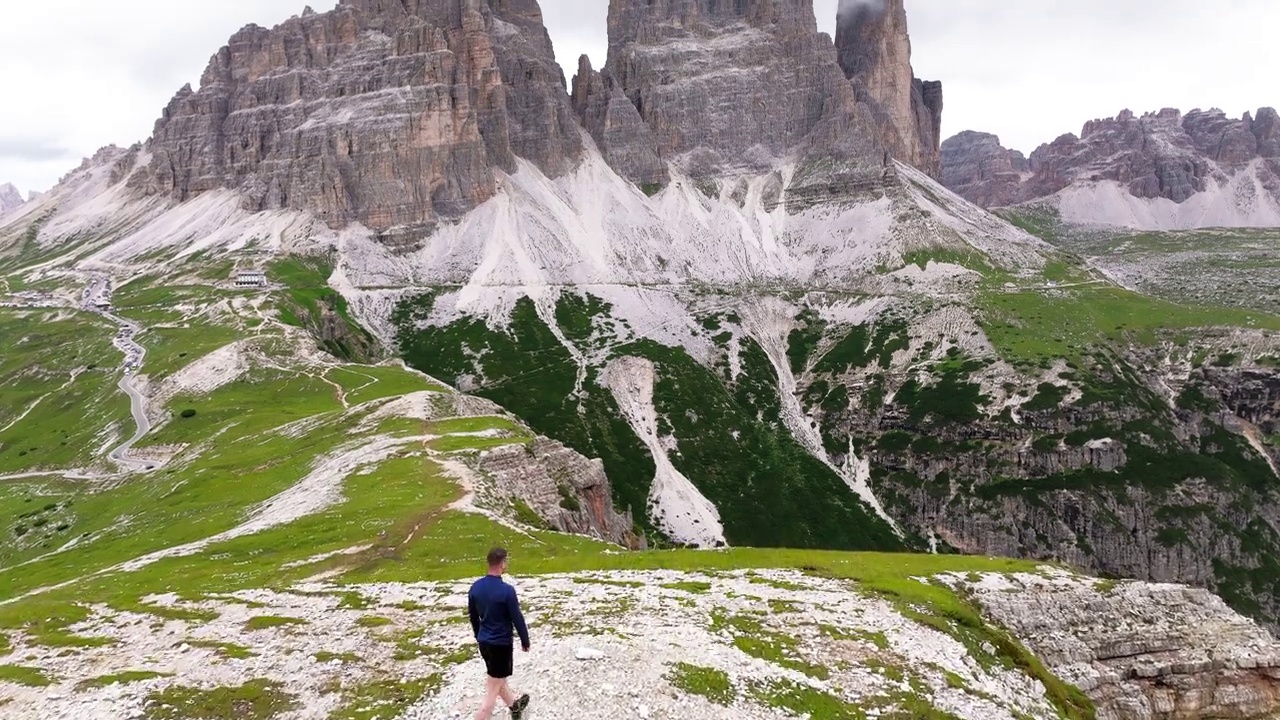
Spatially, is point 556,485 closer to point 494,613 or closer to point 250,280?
point 494,613

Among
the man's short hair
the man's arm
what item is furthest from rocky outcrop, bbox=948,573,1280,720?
the man's short hair

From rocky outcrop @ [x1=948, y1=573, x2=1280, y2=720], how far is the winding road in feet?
304

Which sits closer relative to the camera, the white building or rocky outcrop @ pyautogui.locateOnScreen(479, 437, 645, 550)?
rocky outcrop @ pyautogui.locateOnScreen(479, 437, 645, 550)

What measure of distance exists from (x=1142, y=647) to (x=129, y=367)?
504ft

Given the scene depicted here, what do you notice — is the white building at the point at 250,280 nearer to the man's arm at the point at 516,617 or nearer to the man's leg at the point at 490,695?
the man's leg at the point at 490,695

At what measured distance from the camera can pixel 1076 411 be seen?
6752 inches

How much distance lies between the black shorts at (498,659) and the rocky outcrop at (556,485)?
135 ft

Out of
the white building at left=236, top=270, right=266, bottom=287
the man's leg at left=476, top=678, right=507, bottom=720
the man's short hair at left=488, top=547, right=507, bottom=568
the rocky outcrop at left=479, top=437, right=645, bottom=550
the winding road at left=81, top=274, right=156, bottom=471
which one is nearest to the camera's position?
the man's short hair at left=488, top=547, right=507, bottom=568

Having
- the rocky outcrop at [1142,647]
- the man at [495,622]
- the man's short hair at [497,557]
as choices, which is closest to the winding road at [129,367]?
the man at [495,622]

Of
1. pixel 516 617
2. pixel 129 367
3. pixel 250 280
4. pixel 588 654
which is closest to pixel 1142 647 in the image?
pixel 588 654

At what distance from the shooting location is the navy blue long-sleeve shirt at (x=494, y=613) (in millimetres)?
19859

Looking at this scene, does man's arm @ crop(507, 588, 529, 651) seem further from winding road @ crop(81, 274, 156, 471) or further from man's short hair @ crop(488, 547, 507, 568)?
winding road @ crop(81, 274, 156, 471)

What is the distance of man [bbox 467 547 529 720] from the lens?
1986 cm

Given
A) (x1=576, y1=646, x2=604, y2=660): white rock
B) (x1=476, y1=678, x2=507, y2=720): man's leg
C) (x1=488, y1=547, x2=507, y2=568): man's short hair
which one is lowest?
(x1=576, y1=646, x2=604, y2=660): white rock
